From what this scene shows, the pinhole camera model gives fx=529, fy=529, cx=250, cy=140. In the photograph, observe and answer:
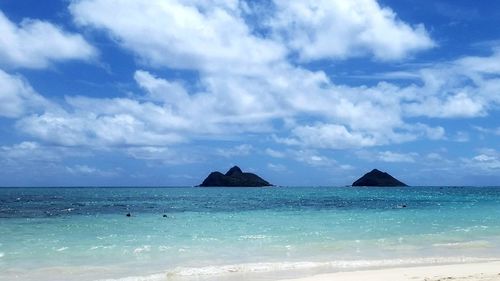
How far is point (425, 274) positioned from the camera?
Answer: 53.3ft

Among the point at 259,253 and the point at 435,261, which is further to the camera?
the point at 259,253

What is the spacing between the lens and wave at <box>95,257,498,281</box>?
56.2 feet

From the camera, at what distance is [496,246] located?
23.8 m

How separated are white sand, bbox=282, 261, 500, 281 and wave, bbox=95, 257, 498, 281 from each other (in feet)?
4.58

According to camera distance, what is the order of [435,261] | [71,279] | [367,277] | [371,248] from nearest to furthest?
[367,277] → [71,279] → [435,261] → [371,248]

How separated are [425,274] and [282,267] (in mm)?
4844

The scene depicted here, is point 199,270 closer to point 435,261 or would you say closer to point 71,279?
point 71,279

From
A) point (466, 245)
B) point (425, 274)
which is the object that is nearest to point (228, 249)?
point (425, 274)

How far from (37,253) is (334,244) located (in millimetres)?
13100

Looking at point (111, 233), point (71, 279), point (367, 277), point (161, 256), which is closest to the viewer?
point (367, 277)

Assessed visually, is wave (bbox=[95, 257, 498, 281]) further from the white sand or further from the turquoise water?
the white sand

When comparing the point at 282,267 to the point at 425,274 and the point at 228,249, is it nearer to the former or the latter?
the point at 425,274

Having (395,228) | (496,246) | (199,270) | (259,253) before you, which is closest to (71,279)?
(199,270)

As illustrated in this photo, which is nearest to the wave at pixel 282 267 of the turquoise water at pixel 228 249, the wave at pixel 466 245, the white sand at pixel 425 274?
the turquoise water at pixel 228 249
